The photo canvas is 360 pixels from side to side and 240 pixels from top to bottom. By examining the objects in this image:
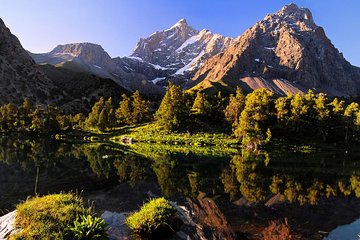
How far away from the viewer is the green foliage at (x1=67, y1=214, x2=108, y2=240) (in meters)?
11.6

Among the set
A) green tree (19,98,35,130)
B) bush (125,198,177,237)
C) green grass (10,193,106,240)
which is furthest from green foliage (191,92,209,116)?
green grass (10,193,106,240)

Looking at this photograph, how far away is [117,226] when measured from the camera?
14.9 m

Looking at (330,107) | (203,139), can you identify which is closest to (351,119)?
(330,107)

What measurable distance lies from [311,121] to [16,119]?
104010mm

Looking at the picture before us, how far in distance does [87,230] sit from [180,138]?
76.3 m

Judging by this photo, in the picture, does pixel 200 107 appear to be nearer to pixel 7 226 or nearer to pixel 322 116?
pixel 322 116

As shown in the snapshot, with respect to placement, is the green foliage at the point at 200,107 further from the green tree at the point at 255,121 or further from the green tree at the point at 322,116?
the green tree at the point at 322,116

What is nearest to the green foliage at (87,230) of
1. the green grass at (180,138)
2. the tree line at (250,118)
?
the green grass at (180,138)

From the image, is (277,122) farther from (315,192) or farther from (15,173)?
(15,173)

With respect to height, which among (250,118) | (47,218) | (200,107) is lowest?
(47,218)

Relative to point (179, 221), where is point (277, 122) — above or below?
above

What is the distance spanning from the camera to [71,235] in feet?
38.4

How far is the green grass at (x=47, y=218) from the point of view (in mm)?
11445

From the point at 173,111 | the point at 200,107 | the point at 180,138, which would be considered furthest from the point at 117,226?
the point at 200,107
